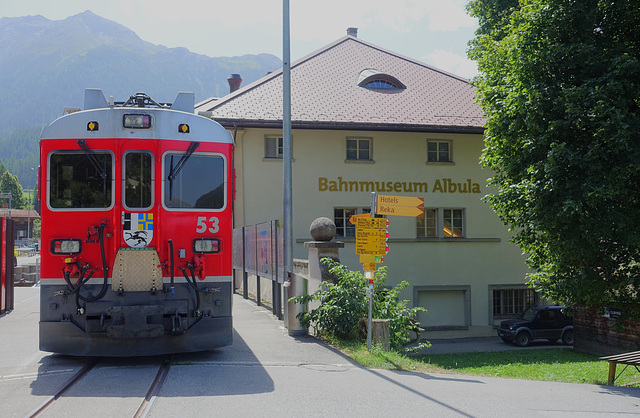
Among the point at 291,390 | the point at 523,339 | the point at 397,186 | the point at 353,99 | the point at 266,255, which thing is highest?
the point at 353,99

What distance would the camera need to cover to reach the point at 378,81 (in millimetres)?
27797

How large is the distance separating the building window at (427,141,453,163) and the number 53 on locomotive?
59.4 feet

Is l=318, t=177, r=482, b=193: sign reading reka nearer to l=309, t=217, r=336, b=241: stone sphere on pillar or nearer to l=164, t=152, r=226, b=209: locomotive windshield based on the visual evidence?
l=309, t=217, r=336, b=241: stone sphere on pillar

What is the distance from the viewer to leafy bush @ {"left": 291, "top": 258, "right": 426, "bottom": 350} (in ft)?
36.6

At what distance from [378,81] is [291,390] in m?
21.9

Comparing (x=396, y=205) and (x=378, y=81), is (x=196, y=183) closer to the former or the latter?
(x=396, y=205)

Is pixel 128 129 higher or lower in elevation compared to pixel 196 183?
higher

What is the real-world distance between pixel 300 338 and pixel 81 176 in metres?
4.89

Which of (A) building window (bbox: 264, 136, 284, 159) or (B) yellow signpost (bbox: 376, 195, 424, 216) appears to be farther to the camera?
(A) building window (bbox: 264, 136, 284, 159)

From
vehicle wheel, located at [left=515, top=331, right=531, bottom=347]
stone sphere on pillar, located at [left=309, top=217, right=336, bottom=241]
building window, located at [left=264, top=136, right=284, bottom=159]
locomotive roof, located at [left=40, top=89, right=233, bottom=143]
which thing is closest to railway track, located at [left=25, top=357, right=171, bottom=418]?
locomotive roof, located at [left=40, top=89, right=233, bottom=143]

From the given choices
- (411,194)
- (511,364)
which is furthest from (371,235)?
(411,194)

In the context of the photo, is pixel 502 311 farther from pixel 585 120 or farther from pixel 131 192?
pixel 131 192

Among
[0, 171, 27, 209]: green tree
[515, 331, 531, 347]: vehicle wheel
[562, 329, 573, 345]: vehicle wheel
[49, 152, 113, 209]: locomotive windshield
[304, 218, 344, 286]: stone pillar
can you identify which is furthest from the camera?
[0, 171, 27, 209]: green tree

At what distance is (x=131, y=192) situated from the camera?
8.68 m
